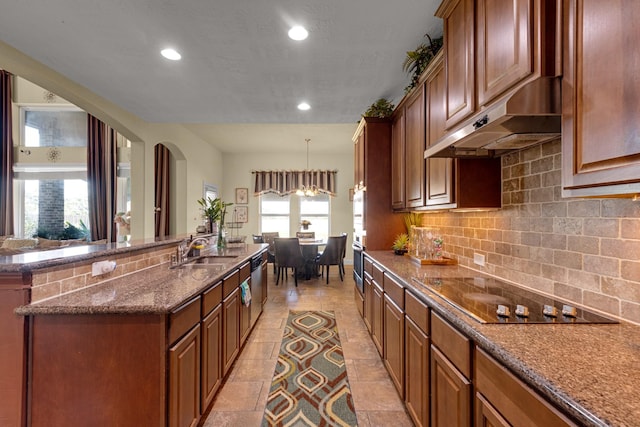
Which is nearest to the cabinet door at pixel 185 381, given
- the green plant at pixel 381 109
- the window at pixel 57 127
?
the green plant at pixel 381 109

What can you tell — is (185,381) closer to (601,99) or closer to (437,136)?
(601,99)

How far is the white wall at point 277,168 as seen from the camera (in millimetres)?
7539

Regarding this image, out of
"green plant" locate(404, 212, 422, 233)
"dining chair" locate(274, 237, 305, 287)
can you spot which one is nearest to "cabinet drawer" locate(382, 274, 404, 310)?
"green plant" locate(404, 212, 422, 233)

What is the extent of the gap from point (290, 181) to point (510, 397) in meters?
6.91

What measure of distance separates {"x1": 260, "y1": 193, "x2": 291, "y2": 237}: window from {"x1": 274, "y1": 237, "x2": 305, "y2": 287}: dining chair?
2255 millimetres

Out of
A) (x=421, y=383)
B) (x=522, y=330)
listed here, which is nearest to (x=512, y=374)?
(x=522, y=330)

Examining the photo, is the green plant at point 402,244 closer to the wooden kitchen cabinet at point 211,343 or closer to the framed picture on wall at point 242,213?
the wooden kitchen cabinet at point 211,343

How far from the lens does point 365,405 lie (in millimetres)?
1992

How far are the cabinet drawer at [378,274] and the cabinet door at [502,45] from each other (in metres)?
1.51

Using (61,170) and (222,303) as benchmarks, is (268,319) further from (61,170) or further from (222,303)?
(61,170)

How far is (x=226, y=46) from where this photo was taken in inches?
86.4

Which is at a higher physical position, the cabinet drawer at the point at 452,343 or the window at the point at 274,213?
the window at the point at 274,213

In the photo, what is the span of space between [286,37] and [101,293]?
2030 mm

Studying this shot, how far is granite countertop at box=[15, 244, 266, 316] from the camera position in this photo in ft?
4.24
